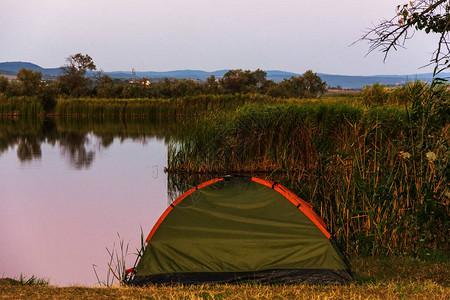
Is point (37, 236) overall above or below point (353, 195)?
below

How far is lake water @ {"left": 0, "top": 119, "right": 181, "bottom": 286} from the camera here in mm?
9820

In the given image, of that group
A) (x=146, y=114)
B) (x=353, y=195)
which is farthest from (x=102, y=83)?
(x=353, y=195)

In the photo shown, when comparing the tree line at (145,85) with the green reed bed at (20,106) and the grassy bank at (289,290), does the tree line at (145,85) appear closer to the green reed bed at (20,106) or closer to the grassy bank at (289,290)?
the green reed bed at (20,106)

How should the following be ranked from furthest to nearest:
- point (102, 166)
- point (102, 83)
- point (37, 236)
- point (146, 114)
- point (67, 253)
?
point (102, 83), point (146, 114), point (102, 166), point (37, 236), point (67, 253)

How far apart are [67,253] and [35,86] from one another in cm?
4768

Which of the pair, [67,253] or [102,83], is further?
[102,83]

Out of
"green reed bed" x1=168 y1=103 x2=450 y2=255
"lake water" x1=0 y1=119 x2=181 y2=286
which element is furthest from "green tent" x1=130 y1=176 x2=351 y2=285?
"lake water" x1=0 y1=119 x2=181 y2=286

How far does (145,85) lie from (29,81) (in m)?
13.1

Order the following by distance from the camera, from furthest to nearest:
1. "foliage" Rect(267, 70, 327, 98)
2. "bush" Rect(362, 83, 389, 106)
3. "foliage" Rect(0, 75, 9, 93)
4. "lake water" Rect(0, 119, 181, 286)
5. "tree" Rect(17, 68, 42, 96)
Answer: "foliage" Rect(267, 70, 327, 98)
"foliage" Rect(0, 75, 9, 93)
"tree" Rect(17, 68, 42, 96)
"bush" Rect(362, 83, 389, 106)
"lake water" Rect(0, 119, 181, 286)

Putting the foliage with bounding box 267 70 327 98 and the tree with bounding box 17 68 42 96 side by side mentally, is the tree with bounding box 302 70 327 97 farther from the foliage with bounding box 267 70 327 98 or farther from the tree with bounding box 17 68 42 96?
the tree with bounding box 17 68 42 96

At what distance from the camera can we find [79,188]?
17609mm

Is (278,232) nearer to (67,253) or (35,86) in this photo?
(67,253)

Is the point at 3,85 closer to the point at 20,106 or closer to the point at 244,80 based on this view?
the point at 20,106

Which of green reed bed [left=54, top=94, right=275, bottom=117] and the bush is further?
green reed bed [left=54, top=94, right=275, bottom=117]
